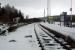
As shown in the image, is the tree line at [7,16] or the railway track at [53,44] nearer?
the railway track at [53,44]

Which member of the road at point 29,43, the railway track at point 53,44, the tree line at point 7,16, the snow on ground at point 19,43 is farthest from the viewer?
the tree line at point 7,16

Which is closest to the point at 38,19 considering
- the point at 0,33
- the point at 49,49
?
the point at 0,33

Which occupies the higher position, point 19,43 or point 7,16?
point 7,16

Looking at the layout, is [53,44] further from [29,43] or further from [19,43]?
[19,43]

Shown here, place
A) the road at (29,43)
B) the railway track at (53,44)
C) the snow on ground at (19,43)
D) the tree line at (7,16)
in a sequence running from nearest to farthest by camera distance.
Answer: the snow on ground at (19,43), the railway track at (53,44), the road at (29,43), the tree line at (7,16)

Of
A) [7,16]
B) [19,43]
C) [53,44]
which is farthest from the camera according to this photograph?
[7,16]

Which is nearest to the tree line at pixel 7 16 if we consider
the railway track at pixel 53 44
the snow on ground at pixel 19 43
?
the snow on ground at pixel 19 43

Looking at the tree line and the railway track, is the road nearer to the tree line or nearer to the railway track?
the railway track

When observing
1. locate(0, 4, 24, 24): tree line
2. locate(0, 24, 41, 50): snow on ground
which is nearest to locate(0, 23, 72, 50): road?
locate(0, 24, 41, 50): snow on ground

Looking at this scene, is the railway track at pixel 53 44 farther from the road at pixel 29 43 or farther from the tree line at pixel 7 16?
the tree line at pixel 7 16

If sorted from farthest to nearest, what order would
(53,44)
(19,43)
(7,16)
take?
(7,16) → (19,43) → (53,44)

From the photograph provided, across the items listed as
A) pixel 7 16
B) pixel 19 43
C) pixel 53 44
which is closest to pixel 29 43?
pixel 19 43

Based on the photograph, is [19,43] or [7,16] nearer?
[19,43]

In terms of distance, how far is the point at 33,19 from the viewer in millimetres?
141875
